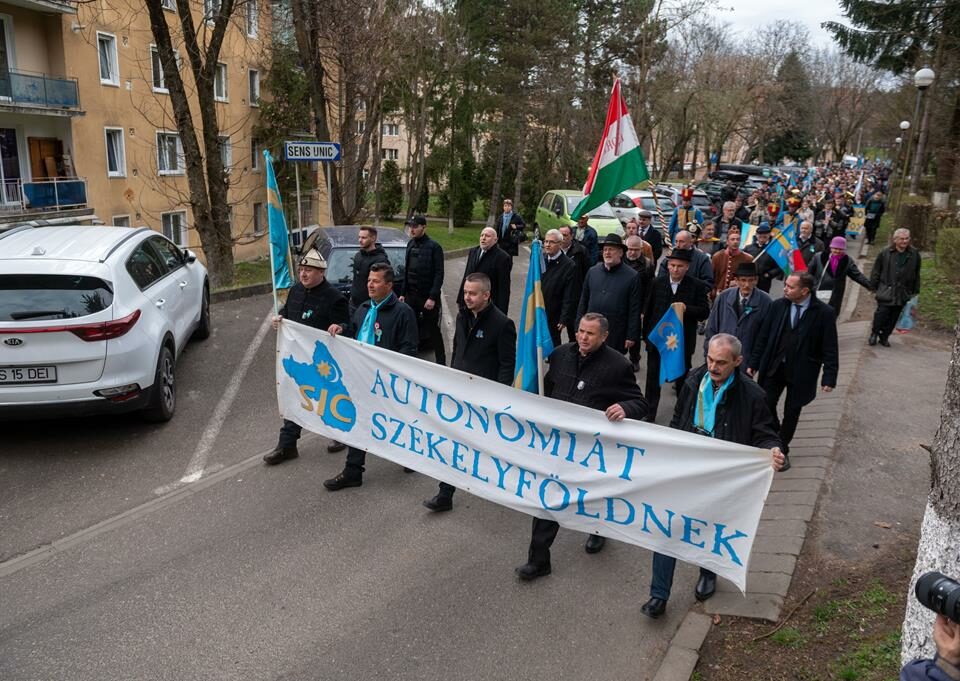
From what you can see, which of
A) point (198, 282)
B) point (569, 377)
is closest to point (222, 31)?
point (198, 282)

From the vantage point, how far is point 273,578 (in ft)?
16.5

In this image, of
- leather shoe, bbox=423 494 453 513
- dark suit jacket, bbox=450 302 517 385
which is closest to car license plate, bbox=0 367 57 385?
leather shoe, bbox=423 494 453 513

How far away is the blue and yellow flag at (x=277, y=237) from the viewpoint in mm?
7445

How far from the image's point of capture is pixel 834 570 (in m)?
5.06

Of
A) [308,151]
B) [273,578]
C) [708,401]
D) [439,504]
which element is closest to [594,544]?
[439,504]

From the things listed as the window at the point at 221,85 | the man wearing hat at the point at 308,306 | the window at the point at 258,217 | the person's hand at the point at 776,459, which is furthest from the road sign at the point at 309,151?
the window at the point at 258,217

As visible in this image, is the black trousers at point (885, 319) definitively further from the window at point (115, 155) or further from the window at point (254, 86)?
the window at point (254, 86)

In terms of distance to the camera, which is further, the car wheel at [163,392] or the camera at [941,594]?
the car wheel at [163,392]

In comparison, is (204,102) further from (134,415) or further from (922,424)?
(922,424)

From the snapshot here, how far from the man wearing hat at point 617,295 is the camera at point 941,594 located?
5.69m

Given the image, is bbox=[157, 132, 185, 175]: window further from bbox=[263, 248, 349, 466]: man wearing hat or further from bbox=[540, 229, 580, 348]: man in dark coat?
bbox=[263, 248, 349, 466]: man wearing hat

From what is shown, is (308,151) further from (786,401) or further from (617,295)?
(786,401)

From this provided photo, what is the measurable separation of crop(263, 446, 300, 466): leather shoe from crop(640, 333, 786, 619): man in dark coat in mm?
3598

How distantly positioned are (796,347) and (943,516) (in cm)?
347
